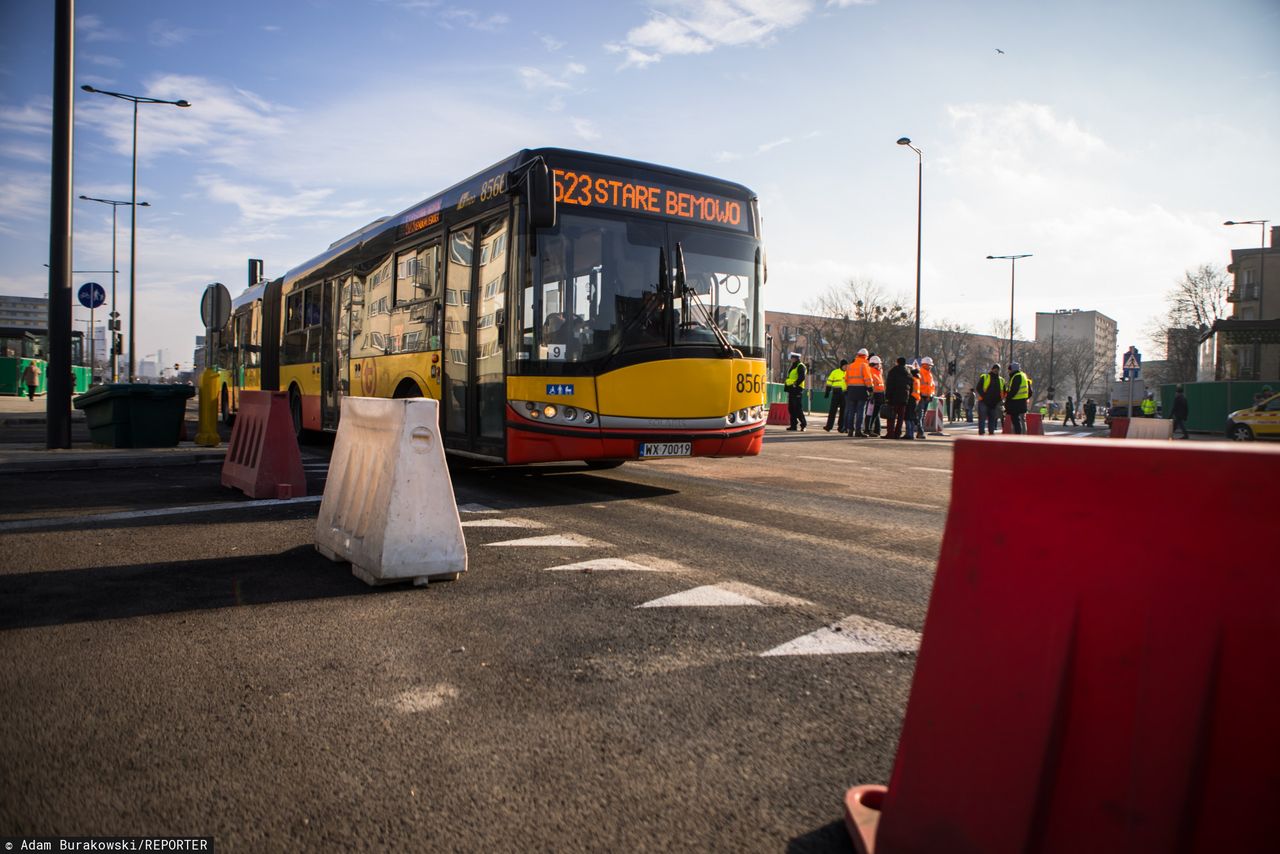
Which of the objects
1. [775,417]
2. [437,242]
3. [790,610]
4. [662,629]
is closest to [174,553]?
[662,629]

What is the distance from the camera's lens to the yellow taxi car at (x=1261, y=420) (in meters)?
25.6

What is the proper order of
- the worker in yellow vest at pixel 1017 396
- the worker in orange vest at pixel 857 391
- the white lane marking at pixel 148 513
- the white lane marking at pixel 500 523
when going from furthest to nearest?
the worker in orange vest at pixel 857 391
the worker in yellow vest at pixel 1017 396
the white lane marking at pixel 500 523
the white lane marking at pixel 148 513

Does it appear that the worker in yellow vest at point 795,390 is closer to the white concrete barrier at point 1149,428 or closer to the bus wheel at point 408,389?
the white concrete barrier at point 1149,428

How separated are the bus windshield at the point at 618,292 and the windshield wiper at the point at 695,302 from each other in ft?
0.04

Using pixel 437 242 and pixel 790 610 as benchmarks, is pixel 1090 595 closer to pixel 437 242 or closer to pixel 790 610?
pixel 790 610

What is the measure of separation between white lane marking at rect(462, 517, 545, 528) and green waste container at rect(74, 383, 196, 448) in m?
7.92

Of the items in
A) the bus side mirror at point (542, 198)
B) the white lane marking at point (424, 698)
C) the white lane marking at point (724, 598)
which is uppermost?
the bus side mirror at point (542, 198)

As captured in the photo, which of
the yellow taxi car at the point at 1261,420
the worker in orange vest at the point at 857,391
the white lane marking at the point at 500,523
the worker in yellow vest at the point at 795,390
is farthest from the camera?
the yellow taxi car at the point at 1261,420

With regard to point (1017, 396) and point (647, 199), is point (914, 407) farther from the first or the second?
point (647, 199)

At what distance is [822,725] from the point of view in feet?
8.79

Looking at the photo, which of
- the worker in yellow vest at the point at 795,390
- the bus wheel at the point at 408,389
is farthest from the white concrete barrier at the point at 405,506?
the worker in yellow vest at the point at 795,390

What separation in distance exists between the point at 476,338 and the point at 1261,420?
90.1 ft

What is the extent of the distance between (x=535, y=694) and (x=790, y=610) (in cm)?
156

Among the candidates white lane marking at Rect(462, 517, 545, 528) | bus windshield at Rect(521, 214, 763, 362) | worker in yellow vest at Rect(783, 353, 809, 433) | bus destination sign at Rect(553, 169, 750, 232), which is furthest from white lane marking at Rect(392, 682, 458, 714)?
worker in yellow vest at Rect(783, 353, 809, 433)
